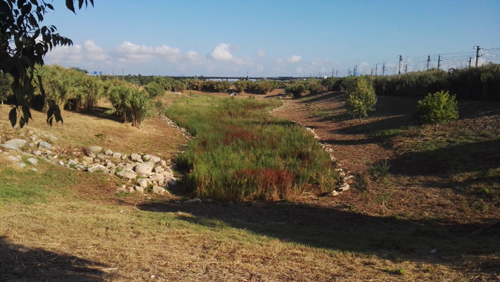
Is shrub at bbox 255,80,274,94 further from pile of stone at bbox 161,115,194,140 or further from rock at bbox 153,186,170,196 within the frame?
rock at bbox 153,186,170,196

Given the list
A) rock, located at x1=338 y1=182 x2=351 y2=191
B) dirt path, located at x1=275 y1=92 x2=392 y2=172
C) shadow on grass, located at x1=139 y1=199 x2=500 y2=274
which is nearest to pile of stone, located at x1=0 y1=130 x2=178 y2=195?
shadow on grass, located at x1=139 y1=199 x2=500 y2=274

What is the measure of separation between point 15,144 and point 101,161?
2.73 m

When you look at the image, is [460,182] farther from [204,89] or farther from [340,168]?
[204,89]

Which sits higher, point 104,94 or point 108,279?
point 104,94

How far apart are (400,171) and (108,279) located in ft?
41.7

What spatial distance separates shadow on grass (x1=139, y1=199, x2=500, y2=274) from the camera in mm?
7234

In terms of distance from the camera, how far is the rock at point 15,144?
12495 millimetres

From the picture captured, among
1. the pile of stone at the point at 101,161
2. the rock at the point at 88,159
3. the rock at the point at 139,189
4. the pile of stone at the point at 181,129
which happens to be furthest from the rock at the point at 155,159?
the pile of stone at the point at 181,129

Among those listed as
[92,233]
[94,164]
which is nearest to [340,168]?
[94,164]

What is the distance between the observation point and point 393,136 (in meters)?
22.2

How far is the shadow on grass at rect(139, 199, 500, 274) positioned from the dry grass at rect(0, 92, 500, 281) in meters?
0.02

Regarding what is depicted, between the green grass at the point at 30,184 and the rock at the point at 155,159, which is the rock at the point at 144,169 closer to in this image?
the rock at the point at 155,159

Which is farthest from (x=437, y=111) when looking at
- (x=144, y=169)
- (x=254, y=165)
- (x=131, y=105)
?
(x=131, y=105)

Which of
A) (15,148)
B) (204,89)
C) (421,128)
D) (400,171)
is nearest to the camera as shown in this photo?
(15,148)
